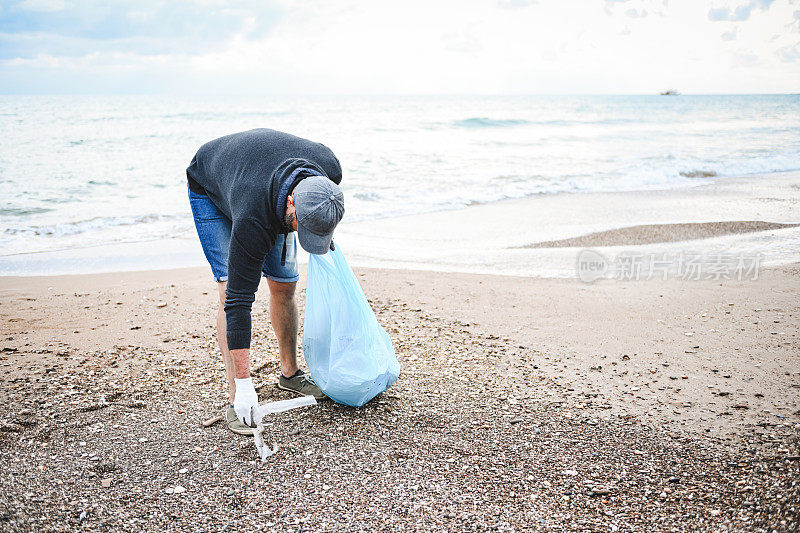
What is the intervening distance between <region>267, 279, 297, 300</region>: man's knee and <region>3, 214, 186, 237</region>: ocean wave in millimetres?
6015

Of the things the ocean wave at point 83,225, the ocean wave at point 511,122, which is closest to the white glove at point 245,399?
the ocean wave at point 83,225

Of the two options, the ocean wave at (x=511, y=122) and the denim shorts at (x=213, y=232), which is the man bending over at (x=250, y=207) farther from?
the ocean wave at (x=511, y=122)

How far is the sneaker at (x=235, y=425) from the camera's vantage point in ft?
8.35

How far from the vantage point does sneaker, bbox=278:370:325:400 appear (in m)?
2.91

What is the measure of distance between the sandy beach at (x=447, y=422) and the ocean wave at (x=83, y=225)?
356cm

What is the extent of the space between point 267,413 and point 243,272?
88cm

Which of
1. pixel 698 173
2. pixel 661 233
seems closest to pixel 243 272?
pixel 661 233

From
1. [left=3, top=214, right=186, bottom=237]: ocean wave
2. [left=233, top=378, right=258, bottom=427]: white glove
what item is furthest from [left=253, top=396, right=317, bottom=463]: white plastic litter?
[left=3, top=214, right=186, bottom=237]: ocean wave

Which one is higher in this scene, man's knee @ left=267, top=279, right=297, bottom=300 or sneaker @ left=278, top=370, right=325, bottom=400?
man's knee @ left=267, top=279, right=297, bottom=300

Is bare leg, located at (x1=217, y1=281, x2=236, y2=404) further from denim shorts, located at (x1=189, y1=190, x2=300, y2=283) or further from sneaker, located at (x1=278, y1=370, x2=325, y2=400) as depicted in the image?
sneaker, located at (x1=278, y1=370, x2=325, y2=400)

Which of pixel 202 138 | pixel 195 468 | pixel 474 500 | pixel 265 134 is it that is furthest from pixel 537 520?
pixel 202 138

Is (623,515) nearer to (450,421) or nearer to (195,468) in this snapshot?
(450,421)

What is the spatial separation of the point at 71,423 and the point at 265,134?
1.66 meters

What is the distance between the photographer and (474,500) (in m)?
2.12
